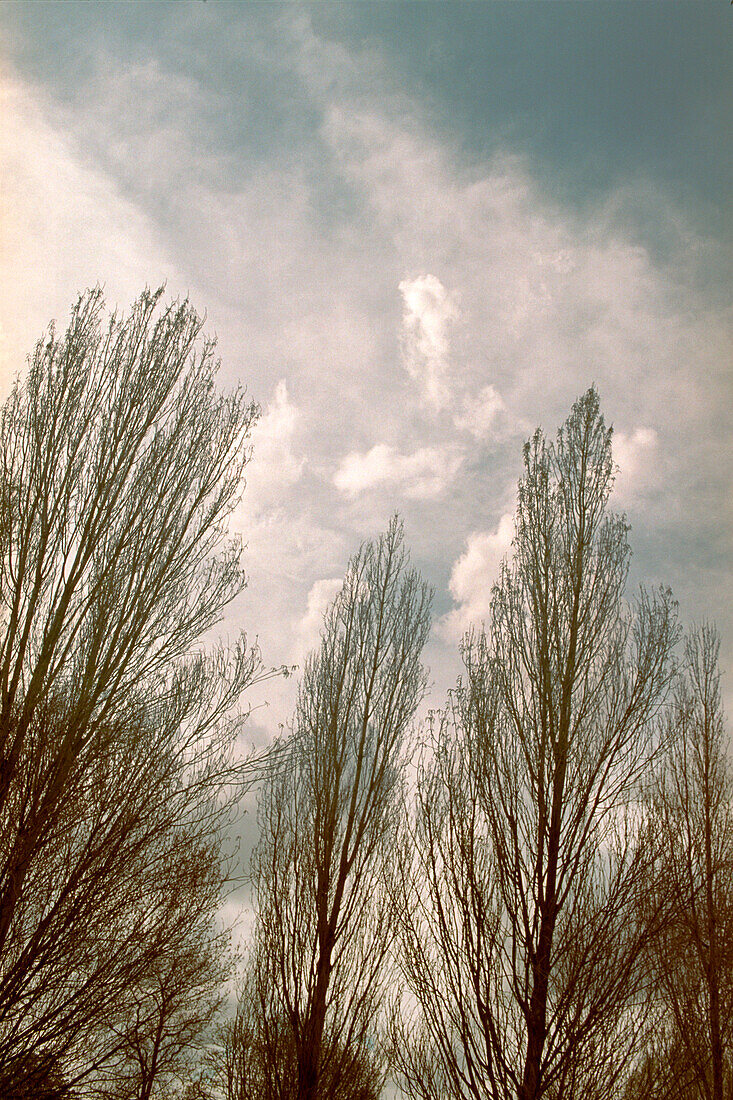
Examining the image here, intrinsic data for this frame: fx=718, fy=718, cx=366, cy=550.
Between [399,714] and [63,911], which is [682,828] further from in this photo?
[63,911]

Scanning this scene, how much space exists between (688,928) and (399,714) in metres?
4.51

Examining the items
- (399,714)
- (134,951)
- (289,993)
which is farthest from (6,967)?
(399,714)

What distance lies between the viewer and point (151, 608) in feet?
19.5

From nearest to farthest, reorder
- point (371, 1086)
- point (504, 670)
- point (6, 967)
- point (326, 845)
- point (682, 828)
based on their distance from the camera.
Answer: point (6, 967) < point (504, 670) < point (326, 845) < point (682, 828) < point (371, 1086)

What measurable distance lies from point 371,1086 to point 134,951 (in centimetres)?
859

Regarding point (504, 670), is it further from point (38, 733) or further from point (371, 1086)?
point (371, 1086)

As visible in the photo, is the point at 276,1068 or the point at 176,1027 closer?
the point at 276,1068

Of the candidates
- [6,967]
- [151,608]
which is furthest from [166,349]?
[6,967]

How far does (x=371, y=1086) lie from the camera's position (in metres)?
12.0

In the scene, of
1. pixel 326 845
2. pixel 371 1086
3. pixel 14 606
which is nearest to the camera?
pixel 14 606

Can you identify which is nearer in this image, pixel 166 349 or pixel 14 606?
pixel 14 606

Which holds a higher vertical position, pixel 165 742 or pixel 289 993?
pixel 165 742

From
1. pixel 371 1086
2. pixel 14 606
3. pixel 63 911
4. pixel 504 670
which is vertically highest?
pixel 504 670

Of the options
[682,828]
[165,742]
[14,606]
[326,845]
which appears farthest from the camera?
[682,828]
